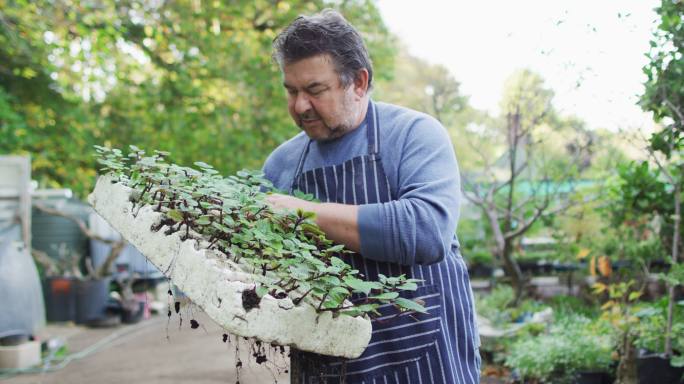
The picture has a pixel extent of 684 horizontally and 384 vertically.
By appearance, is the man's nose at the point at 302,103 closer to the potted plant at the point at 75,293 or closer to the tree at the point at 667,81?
the tree at the point at 667,81

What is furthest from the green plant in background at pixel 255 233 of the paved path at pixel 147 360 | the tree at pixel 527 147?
the tree at pixel 527 147

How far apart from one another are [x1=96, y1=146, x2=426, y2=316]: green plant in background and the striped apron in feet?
0.38

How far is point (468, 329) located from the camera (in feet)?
6.45

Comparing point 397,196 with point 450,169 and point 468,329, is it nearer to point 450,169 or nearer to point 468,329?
point 450,169

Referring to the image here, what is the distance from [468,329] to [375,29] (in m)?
10.5

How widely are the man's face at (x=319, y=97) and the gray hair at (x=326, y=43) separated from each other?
2 cm

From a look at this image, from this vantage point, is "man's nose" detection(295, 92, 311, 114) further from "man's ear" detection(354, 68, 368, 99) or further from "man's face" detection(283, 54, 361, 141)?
"man's ear" detection(354, 68, 368, 99)

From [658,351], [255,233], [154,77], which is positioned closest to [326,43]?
[255,233]

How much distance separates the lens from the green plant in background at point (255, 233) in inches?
57.8

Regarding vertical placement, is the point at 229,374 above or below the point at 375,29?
below

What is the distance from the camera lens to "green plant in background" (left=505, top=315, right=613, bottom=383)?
16.7 ft

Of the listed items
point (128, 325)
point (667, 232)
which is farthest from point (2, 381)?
point (667, 232)

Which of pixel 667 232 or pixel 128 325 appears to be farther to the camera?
pixel 128 325

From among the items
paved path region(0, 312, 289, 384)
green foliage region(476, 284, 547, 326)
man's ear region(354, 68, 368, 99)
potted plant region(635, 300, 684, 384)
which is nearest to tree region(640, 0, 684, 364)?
potted plant region(635, 300, 684, 384)
